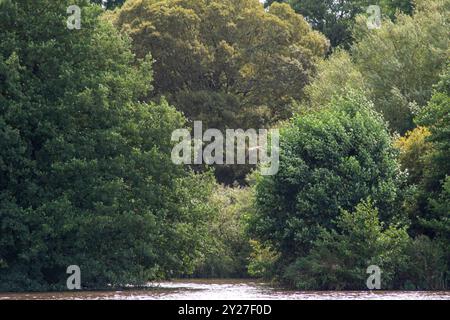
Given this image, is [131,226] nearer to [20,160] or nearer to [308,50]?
[20,160]

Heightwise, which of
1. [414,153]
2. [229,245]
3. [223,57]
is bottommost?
[229,245]

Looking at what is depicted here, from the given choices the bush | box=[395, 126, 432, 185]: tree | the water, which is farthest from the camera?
the bush

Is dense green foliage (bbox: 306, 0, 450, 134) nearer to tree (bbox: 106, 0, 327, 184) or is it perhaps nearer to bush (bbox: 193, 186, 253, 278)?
bush (bbox: 193, 186, 253, 278)

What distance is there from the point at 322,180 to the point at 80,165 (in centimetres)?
909

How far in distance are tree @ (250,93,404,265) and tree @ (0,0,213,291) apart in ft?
10.7

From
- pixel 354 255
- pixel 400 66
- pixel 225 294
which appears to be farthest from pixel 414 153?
pixel 225 294

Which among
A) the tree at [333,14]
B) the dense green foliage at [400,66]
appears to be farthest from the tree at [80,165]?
the tree at [333,14]

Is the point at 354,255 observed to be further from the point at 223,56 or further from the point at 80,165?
the point at 223,56

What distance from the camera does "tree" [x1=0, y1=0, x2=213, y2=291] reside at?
46.8 m

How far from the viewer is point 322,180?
49.1 metres

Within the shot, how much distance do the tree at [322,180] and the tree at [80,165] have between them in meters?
3.26

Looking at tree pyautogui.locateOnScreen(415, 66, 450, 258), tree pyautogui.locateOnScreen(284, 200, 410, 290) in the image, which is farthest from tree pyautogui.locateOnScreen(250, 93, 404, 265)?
tree pyautogui.locateOnScreen(415, 66, 450, 258)

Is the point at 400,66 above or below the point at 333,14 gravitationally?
below

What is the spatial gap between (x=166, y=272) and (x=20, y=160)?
313 inches
